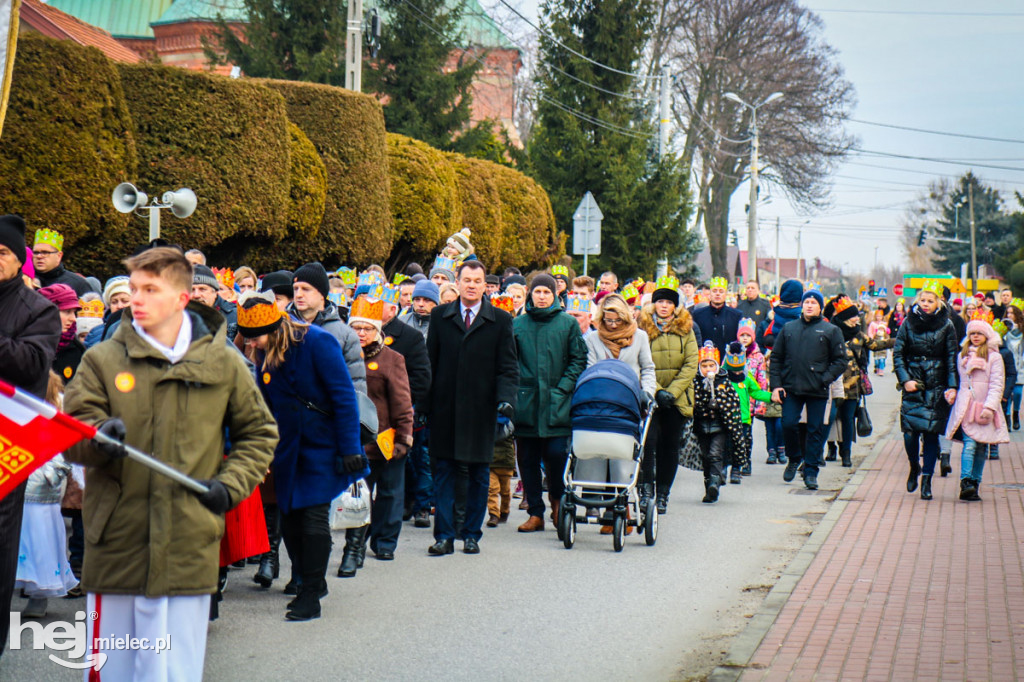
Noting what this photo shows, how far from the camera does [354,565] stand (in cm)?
830

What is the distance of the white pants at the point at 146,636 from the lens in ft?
14.0

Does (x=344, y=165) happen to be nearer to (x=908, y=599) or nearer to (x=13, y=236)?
(x=908, y=599)

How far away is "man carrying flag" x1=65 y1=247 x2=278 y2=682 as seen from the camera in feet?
14.0

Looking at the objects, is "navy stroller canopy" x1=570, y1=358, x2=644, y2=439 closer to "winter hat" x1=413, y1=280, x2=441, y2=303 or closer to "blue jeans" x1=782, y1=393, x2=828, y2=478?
"winter hat" x1=413, y1=280, x2=441, y2=303

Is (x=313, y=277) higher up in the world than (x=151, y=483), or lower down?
higher up

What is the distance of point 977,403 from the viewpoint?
37.7ft

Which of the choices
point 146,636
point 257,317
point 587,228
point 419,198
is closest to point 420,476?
point 257,317

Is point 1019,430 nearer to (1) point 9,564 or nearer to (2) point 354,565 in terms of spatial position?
(2) point 354,565

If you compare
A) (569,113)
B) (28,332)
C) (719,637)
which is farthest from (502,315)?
(569,113)

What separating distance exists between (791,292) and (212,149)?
8.31 metres

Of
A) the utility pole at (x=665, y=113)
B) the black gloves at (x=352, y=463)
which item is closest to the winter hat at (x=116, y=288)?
the black gloves at (x=352, y=463)

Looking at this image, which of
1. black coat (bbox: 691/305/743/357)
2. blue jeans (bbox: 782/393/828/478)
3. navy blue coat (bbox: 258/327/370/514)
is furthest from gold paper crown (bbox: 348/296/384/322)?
black coat (bbox: 691/305/743/357)

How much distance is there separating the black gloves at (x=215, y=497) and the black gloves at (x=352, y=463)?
8.08 ft

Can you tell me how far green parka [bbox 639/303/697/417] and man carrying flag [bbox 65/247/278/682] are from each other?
20.9ft
